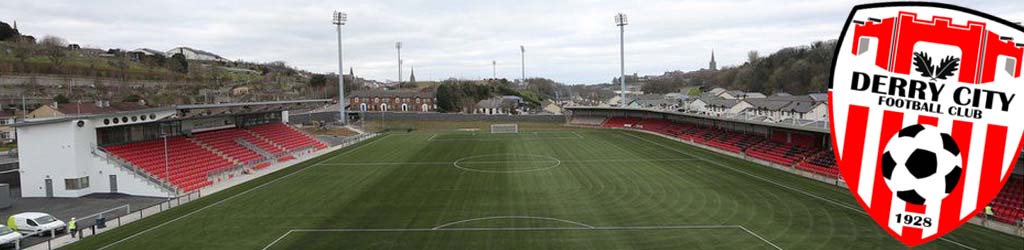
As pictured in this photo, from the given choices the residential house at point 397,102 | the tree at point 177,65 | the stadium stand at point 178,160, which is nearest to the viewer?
the stadium stand at point 178,160

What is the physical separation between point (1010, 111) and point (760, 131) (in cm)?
4307

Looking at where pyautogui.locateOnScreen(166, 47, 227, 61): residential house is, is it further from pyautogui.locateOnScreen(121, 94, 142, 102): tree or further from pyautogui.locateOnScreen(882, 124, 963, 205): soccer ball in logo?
pyautogui.locateOnScreen(882, 124, 963, 205): soccer ball in logo

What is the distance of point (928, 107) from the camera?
3621mm

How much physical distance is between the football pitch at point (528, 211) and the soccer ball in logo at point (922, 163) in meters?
14.2

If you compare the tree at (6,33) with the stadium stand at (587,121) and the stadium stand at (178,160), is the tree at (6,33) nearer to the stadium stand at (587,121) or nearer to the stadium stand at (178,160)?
the stadium stand at (178,160)

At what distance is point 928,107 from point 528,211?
19.7m

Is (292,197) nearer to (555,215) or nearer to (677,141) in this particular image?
(555,215)

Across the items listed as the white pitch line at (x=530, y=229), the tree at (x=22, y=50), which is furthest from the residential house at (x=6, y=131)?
the white pitch line at (x=530, y=229)

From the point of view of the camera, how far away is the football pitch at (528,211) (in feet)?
59.8

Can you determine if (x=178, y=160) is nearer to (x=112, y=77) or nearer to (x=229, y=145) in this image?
(x=229, y=145)

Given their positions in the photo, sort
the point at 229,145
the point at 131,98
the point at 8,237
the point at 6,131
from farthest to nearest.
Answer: the point at 131,98, the point at 6,131, the point at 229,145, the point at 8,237

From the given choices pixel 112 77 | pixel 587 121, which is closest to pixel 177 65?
pixel 112 77

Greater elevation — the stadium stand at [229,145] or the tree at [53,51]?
the tree at [53,51]

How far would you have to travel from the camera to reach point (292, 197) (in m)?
26.5
